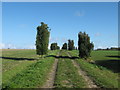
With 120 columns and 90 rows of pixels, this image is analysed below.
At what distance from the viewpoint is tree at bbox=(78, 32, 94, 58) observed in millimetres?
50391

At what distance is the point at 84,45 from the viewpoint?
50969mm

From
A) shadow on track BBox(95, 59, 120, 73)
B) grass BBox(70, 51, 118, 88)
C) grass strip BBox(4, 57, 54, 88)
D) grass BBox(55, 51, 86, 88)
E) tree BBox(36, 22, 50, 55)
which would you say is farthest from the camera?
tree BBox(36, 22, 50, 55)

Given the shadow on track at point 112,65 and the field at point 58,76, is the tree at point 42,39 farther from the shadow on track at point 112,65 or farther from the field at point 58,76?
the field at point 58,76

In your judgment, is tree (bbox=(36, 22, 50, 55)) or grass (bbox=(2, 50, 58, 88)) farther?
tree (bbox=(36, 22, 50, 55))

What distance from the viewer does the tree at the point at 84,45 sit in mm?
50391

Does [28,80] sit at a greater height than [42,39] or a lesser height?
lesser

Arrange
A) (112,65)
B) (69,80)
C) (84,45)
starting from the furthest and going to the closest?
(84,45) < (112,65) < (69,80)

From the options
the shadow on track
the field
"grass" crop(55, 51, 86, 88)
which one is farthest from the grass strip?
the shadow on track

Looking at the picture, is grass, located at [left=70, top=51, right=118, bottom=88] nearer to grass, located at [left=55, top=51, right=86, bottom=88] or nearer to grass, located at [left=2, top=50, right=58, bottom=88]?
grass, located at [left=55, top=51, right=86, bottom=88]

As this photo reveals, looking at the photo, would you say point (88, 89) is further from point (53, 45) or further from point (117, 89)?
point (53, 45)

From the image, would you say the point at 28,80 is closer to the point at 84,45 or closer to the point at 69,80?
the point at 69,80

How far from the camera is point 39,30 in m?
49.1

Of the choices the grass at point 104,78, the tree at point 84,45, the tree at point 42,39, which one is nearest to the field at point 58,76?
the grass at point 104,78

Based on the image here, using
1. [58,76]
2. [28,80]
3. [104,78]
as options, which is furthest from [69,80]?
[104,78]
